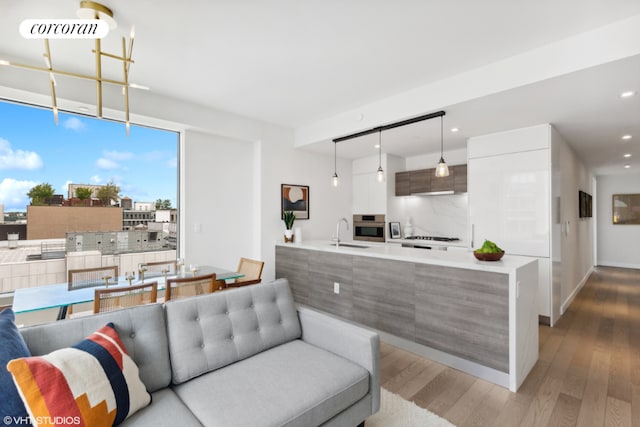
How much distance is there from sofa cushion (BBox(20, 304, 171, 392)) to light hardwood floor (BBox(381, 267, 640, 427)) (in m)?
1.73

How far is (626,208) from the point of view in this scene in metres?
7.76

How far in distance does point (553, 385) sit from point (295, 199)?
386cm

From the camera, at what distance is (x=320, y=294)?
4.00 metres

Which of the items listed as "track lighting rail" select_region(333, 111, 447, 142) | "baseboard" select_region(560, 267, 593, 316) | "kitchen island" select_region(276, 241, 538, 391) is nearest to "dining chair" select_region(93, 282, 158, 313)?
"kitchen island" select_region(276, 241, 538, 391)

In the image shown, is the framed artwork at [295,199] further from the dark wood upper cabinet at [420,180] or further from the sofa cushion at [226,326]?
the sofa cushion at [226,326]

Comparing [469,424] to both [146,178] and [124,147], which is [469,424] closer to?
[146,178]

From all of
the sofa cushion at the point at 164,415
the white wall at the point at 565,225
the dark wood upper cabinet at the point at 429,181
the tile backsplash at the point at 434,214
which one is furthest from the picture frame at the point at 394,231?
the sofa cushion at the point at 164,415

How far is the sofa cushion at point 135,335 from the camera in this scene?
4.68ft

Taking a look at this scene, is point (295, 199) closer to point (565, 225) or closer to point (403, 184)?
point (403, 184)

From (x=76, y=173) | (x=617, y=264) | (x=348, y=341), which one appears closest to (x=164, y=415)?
(x=348, y=341)

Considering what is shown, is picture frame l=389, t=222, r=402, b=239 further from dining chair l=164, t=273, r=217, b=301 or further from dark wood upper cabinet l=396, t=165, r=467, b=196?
dining chair l=164, t=273, r=217, b=301

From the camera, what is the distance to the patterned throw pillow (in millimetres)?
1095

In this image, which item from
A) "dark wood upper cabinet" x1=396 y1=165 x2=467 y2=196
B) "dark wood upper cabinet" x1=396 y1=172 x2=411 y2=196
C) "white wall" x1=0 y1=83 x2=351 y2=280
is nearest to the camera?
"white wall" x1=0 y1=83 x2=351 y2=280

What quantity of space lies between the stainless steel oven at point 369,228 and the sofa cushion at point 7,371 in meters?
5.00
